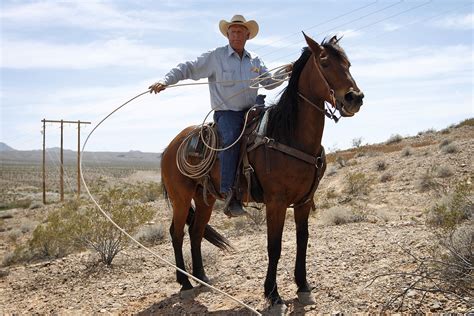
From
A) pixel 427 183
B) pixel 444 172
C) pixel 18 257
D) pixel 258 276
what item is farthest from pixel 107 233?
pixel 444 172

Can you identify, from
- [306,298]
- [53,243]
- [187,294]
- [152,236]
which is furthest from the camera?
[53,243]

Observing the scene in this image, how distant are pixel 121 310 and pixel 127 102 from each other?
103 inches

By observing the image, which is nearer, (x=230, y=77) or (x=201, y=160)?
(x=230, y=77)

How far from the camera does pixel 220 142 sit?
16.7ft

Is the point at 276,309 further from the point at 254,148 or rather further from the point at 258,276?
the point at 254,148

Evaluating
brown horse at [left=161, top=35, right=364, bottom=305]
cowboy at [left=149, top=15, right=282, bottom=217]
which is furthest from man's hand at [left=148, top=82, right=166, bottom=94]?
brown horse at [left=161, top=35, right=364, bottom=305]

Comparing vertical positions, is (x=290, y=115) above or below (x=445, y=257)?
above

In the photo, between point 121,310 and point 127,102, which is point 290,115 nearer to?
point 127,102

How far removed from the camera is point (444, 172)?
42.4 feet

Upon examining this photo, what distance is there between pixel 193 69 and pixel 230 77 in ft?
1.58

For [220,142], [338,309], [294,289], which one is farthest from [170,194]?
[338,309]

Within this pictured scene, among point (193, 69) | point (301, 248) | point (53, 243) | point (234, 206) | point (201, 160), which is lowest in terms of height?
point (53, 243)

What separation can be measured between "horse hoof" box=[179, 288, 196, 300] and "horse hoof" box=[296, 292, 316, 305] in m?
1.54

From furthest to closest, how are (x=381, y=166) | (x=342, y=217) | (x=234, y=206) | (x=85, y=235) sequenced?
(x=381, y=166), (x=342, y=217), (x=85, y=235), (x=234, y=206)
